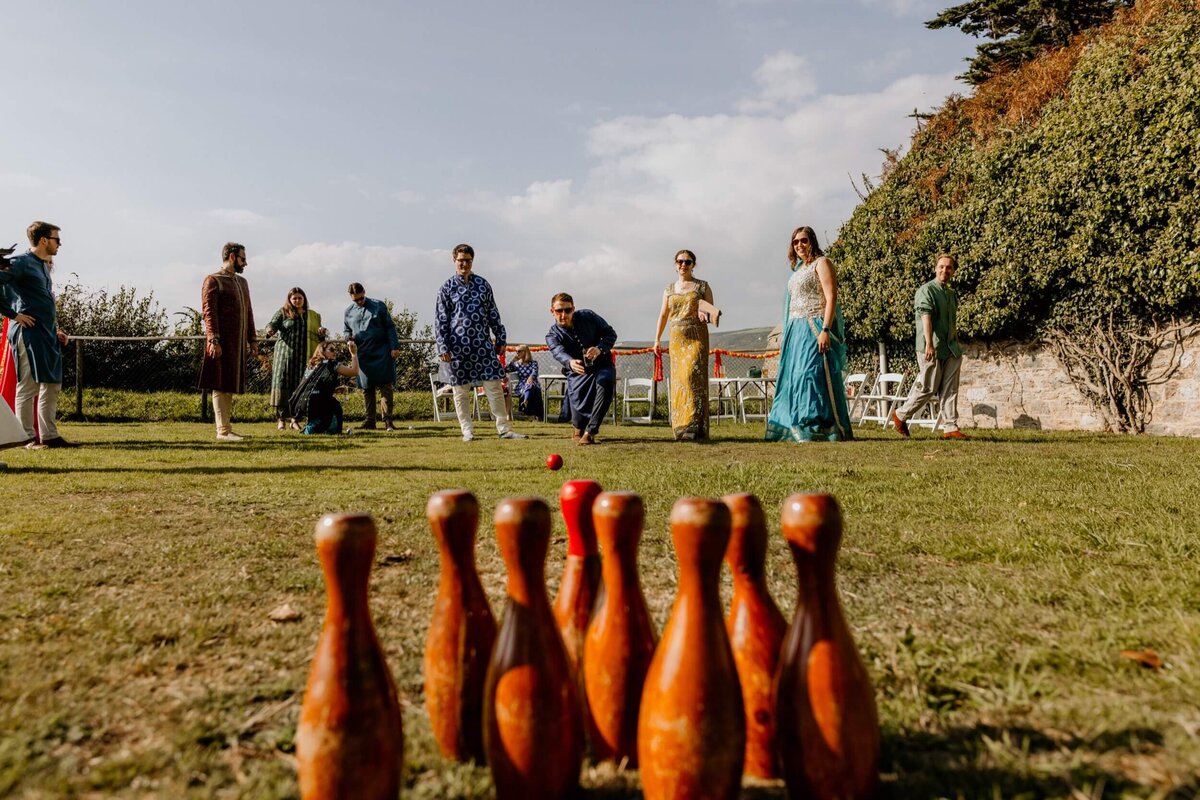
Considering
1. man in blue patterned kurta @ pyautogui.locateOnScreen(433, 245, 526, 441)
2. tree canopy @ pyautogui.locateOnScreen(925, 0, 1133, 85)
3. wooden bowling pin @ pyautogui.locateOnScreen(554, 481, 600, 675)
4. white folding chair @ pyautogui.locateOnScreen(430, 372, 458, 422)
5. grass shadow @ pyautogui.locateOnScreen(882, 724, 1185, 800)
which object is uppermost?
tree canopy @ pyautogui.locateOnScreen(925, 0, 1133, 85)

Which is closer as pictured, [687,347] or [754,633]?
[754,633]

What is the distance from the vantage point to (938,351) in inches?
380

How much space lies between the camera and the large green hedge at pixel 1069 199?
35.7 feet

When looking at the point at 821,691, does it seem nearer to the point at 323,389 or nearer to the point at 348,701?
the point at 348,701

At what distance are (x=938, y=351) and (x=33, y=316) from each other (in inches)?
403

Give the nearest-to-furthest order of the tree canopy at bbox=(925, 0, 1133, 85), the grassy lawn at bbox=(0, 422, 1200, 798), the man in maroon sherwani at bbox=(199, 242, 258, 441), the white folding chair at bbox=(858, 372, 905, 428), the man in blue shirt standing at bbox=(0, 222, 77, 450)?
the grassy lawn at bbox=(0, 422, 1200, 798) → the man in blue shirt standing at bbox=(0, 222, 77, 450) → the man in maroon sherwani at bbox=(199, 242, 258, 441) → the white folding chair at bbox=(858, 372, 905, 428) → the tree canopy at bbox=(925, 0, 1133, 85)

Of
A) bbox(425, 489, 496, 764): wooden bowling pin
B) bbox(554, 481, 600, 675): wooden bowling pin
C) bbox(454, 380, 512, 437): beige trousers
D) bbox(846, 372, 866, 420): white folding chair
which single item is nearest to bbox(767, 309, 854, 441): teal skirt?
bbox(454, 380, 512, 437): beige trousers

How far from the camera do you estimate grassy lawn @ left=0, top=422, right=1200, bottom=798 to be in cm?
139

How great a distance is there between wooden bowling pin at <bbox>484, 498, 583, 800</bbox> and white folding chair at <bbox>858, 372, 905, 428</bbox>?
11.9 metres

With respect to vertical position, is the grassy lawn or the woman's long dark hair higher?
the woman's long dark hair

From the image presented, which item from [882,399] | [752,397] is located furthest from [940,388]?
[752,397]

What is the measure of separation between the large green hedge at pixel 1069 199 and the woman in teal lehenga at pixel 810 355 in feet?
A: 19.1

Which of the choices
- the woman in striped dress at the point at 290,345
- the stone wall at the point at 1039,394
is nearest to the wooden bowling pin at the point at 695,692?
the woman in striped dress at the point at 290,345

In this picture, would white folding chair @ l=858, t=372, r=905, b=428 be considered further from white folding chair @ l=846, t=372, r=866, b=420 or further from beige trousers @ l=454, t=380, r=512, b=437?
beige trousers @ l=454, t=380, r=512, b=437
